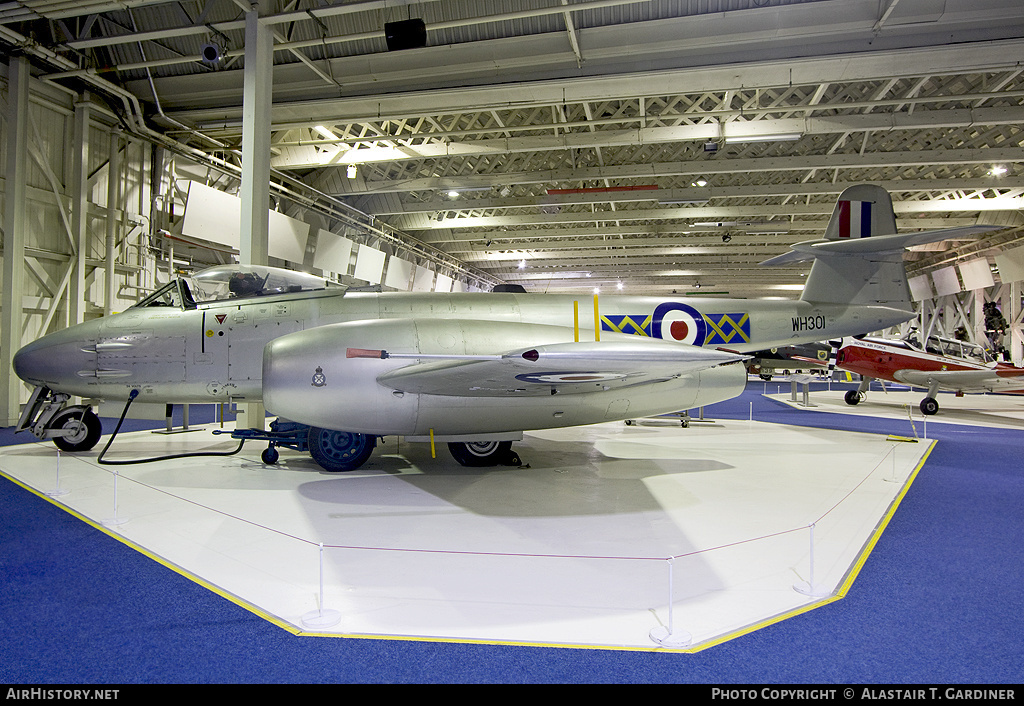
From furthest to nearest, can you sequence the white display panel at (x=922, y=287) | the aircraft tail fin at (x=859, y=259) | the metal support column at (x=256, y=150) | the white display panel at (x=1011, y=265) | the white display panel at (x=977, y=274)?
the white display panel at (x=922, y=287)
the white display panel at (x=977, y=274)
the white display panel at (x=1011, y=265)
the metal support column at (x=256, y=150)
the aircraft tail fin at (x=859, y=259)

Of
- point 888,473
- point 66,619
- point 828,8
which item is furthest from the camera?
point 828,8

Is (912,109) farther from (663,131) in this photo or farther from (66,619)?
(66,619)

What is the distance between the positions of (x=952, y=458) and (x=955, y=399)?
13050 mm

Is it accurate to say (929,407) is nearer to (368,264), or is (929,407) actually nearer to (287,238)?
(368,264)

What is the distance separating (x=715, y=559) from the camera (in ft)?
11.6

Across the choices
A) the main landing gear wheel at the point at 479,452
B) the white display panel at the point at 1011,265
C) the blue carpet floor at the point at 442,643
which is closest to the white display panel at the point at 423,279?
the main landing gear wheel at the point at 479,452

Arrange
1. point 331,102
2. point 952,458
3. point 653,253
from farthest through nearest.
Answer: point 653,253
point 331,102
point 952,458

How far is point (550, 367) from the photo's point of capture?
406 cm

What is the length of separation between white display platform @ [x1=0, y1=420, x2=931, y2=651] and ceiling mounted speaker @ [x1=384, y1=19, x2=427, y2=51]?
644cm

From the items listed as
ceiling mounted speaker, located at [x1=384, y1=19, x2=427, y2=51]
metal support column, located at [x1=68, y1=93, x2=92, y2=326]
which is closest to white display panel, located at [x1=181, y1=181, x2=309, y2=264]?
metal support column, located at [x1=68, y1=93, x2=92, y2=326]

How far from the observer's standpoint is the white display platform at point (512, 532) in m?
2.73

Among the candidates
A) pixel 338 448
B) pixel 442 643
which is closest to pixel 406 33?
pixel 338 448

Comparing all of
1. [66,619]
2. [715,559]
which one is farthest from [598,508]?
[66,619]

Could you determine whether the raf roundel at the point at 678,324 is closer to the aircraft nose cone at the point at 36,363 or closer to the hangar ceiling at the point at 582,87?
the hangar ceiling at the point at 582,87
